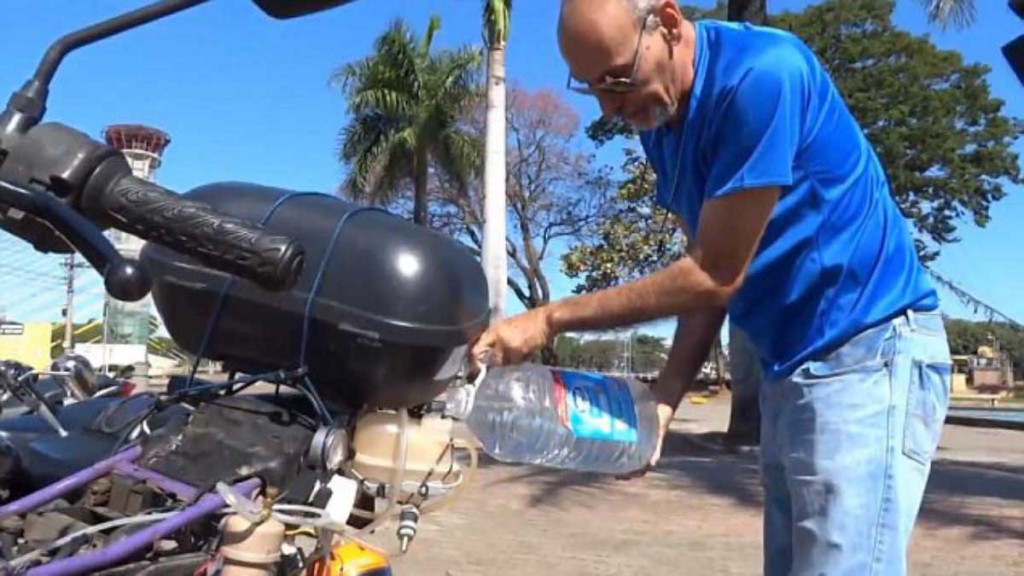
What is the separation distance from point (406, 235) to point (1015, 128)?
28305 mm

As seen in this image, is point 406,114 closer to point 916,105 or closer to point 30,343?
point 916,105

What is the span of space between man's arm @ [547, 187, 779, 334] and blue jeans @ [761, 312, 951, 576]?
0.30 m

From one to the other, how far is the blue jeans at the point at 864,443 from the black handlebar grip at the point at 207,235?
1318 mm

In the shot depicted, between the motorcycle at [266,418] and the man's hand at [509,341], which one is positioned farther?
the man's hand at [509,341]

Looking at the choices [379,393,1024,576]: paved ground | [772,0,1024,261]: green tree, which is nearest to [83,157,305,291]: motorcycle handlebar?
[379,393,1024,576]: paved ground

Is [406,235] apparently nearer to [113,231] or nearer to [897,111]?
[113,231]

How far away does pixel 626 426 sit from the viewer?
2564 millimetres

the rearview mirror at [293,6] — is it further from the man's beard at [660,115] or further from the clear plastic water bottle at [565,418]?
the clear plastic water bottle at [565,418]

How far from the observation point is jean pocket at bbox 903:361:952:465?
2254 mm

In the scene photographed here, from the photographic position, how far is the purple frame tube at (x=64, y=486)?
1802 millimetres

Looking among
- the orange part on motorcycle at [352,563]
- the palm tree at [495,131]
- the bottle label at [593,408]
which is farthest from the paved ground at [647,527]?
the palm tree at [495,131]

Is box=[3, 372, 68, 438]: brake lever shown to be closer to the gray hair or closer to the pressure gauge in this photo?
the pressure gauge

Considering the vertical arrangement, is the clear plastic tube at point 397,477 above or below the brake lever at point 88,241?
below

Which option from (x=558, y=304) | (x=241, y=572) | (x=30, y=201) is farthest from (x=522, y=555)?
(x=30, y=201)
